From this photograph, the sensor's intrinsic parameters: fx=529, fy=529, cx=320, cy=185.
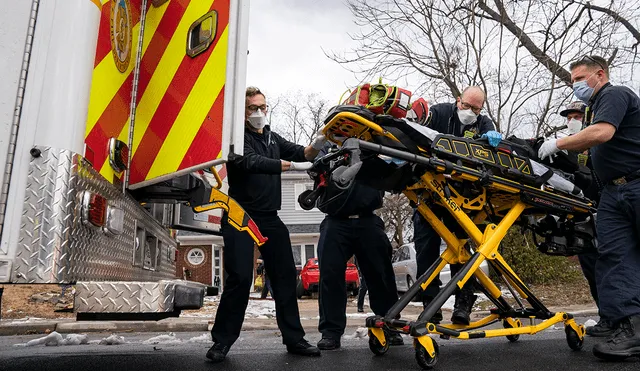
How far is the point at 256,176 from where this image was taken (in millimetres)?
3887

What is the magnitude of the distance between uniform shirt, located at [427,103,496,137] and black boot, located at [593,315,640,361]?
2061mm

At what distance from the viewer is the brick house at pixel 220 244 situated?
2406cm

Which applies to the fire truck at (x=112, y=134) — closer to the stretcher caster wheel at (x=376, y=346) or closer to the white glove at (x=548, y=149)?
the stretcher caster wheel at (x=376, y=346)

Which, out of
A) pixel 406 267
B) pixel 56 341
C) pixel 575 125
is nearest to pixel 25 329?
pixel 56 341

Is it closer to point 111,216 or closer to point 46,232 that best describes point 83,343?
point 111,216

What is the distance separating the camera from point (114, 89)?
105 inches

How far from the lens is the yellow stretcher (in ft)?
9.98

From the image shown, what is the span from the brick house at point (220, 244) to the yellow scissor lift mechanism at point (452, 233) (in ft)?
62.3

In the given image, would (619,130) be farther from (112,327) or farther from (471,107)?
(112,327)

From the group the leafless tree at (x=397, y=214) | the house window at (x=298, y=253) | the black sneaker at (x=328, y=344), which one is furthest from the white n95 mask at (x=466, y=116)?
the leafless tree at (x=397, y=214)

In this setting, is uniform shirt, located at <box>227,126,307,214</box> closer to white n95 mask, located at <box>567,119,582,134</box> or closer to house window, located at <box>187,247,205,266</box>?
white n95 mask, located at <box>567,119,582,134</box>

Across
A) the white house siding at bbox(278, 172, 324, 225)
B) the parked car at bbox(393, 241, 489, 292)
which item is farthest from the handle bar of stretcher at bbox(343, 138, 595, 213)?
the white house siding at bbox(278, 172, 324, 225)

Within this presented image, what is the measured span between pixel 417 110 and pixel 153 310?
2.43 metres

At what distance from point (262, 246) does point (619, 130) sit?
255 centimetres
